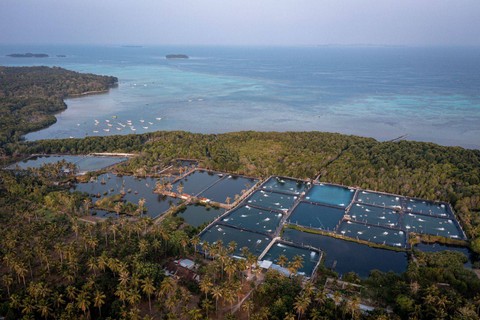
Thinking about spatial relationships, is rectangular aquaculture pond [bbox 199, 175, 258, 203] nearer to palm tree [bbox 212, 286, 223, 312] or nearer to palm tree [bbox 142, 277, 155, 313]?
palm tree [bbox 212, 286, 223, 312]

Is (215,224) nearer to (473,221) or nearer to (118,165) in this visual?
(118,165)

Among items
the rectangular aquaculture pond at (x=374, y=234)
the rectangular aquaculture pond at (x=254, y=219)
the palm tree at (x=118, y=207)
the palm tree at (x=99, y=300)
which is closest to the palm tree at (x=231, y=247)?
the rectangular aquaculture pond at (x=254, y=219)

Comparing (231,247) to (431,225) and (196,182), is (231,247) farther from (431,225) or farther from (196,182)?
(431,225)

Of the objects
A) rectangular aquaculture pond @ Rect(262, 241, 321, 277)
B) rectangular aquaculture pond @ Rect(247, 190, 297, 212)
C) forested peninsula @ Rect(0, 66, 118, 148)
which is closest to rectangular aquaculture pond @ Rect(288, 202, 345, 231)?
rectangular aquaculture pond @ Rect(247, 190, 297, 212)

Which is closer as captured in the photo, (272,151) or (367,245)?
(367,245)

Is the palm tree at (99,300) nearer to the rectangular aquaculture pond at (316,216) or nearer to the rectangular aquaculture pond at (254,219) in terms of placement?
the rectangular aquaculture pond at (254,219)

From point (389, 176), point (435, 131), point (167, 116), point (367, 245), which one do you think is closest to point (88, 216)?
point (367, 245)
